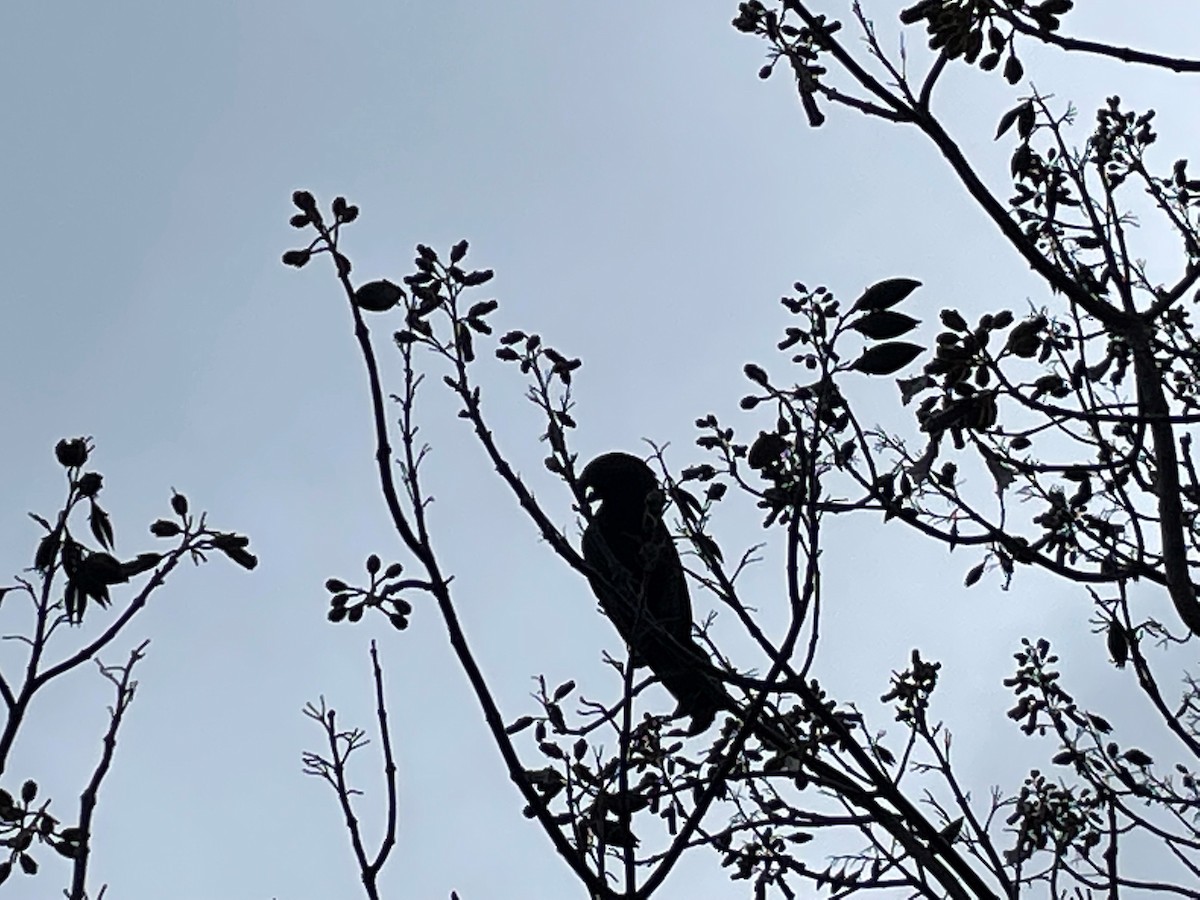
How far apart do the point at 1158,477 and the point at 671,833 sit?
1.71m

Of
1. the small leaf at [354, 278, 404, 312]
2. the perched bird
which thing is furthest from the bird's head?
the small leaf at [354, 278, 404, 312]

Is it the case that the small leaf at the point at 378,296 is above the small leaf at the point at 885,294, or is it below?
above

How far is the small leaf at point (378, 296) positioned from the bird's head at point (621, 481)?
5.08ft

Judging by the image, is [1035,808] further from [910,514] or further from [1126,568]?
[910,514]

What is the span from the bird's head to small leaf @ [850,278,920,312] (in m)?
1.75

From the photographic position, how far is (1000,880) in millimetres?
4406

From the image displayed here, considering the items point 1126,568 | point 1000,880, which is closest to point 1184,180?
point 1126,568

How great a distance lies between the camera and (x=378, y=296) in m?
3.36

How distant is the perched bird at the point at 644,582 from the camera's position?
12.0 ft

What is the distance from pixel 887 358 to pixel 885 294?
5.8 inches

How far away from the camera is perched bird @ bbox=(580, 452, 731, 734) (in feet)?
12.0

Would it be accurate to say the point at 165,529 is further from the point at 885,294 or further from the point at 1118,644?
the point at 1118,644

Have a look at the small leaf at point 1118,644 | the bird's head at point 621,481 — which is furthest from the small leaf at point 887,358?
the small leaf at point 1118,644

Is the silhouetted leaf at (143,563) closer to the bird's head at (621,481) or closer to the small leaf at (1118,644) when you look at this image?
the bird's head at (621,481)
